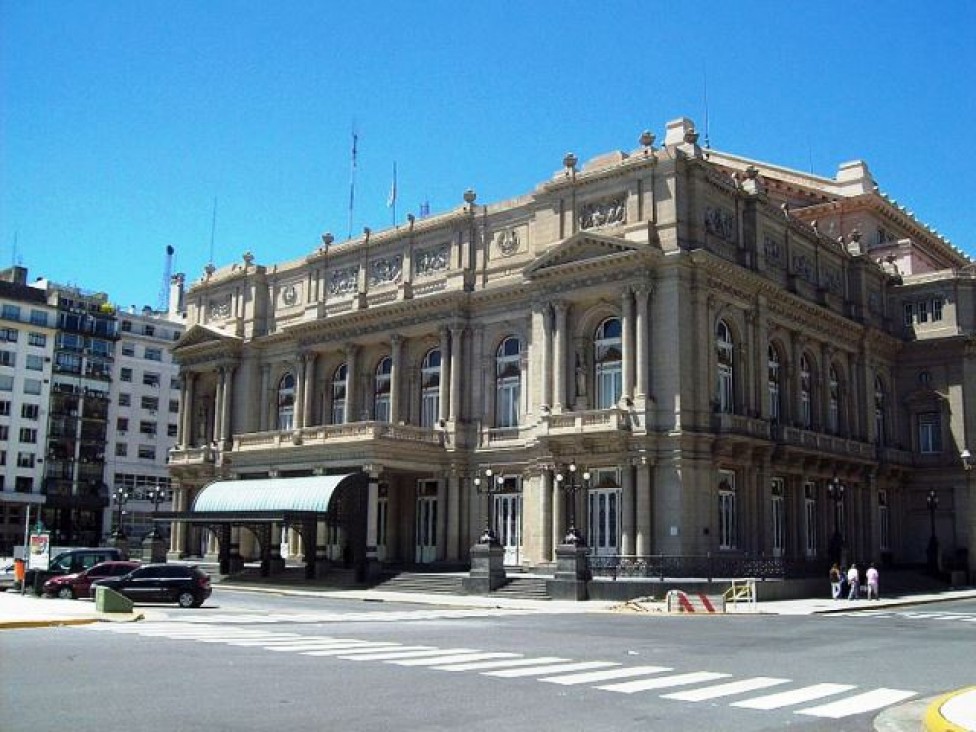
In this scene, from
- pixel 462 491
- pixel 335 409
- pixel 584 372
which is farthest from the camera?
pixel 335 409

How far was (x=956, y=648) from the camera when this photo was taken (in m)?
23.6

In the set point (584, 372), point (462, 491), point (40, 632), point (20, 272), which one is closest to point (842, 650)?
point (40, 632)

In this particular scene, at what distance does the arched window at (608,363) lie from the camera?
49.2m

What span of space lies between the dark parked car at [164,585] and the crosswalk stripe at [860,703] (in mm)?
25875

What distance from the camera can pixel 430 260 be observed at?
192ft

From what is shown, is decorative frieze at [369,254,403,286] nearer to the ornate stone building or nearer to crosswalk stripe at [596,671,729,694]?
the ornate stone building

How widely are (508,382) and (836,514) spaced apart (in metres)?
19.6

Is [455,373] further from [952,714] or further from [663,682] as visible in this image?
[952,714]

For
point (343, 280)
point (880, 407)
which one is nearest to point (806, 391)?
point (880, 407)

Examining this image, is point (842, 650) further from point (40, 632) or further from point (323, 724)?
point (40, 632)

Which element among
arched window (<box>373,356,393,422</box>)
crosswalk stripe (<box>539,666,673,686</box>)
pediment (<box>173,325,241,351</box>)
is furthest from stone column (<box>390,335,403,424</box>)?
crosswalk stripe (<box>539,666,673,686</box>)

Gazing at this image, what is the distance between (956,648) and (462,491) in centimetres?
3275

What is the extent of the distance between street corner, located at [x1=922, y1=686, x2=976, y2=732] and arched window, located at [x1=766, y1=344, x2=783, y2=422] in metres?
40.5

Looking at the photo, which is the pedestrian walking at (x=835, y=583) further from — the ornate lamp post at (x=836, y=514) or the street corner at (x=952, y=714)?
the street corner at (x=952, y=714)
